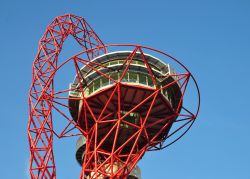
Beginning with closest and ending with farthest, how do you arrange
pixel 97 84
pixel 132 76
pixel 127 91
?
pixel 127 91 → pixel 132 76 → pixel 97 84

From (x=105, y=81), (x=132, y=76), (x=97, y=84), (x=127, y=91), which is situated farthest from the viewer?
(x=97, y=84)

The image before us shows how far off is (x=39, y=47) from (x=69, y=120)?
1059 cm

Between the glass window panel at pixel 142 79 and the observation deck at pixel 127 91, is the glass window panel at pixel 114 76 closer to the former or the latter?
the observation deck at pixel 127 91

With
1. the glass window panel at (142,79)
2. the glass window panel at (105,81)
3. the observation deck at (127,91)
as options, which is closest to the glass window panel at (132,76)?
the observation deck at (127,91)

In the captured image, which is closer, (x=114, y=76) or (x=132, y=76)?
(x=132, y=76)

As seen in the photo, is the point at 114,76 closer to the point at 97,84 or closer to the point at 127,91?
the point at 97,84

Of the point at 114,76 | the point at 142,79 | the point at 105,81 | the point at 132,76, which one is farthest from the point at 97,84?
the point at 142,79

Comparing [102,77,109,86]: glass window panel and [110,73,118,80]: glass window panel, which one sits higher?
[110,73,118,80]: glass window panel

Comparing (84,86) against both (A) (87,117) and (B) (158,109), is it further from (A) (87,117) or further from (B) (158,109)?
(B) (158,109)

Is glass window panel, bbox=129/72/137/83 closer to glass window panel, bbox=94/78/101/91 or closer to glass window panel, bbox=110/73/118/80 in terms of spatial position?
glass window panel, bbox=110/73/118/80

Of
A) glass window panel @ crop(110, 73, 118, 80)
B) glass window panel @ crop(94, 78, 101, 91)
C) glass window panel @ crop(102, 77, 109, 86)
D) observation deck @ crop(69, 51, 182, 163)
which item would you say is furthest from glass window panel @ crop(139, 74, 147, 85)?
→ glass window panel @ crop(94, 78, 101, 91)

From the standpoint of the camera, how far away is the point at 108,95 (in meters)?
46.6

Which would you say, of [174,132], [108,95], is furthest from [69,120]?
[174,132]

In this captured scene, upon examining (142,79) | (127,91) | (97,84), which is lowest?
(127,91)
